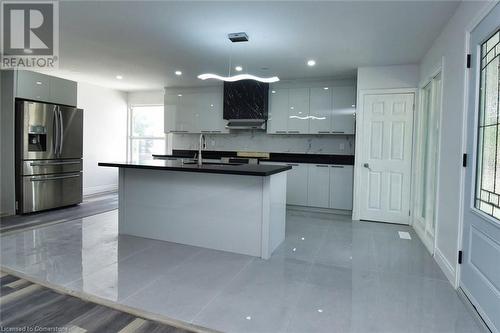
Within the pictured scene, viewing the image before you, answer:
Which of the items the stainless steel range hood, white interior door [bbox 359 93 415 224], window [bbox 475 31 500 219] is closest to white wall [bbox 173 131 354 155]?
the stainless steel range hood

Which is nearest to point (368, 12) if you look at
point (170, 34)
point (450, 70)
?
point (450, 70)

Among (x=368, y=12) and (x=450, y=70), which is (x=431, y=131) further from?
(x=368, y=12)

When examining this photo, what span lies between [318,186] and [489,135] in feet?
11.2

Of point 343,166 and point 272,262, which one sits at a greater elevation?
point 343,166

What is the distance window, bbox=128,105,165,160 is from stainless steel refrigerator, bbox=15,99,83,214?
2.13 m

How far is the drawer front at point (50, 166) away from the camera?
488 cm

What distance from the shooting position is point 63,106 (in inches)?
212

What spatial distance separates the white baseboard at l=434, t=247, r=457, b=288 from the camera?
268cm

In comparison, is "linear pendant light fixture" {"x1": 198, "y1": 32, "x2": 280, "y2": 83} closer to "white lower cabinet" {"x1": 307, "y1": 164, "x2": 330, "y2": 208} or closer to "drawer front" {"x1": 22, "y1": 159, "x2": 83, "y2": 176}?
"white lower cabinet" {"x1": 307, "y1": 164, "x2": 330, "y2": 208}

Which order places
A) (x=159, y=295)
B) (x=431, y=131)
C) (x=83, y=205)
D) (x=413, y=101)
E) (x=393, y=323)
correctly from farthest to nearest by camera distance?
1. (x=83, y=205)
2. (x=413, y=101)
3. (x=431, y=131)
4. (x=159, y=295)
5. (x=393, y=323)

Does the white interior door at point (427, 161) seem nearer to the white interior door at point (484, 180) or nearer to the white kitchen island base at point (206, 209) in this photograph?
the white interior door at point (484, 180)

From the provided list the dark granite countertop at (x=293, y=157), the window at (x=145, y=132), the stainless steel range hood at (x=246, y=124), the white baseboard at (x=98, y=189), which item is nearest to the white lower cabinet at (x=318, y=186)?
the dark granite countertop at (x=293, y=157)

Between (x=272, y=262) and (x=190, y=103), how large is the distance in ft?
→ 15.2

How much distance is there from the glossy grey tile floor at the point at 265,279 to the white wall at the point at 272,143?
2.32 m
